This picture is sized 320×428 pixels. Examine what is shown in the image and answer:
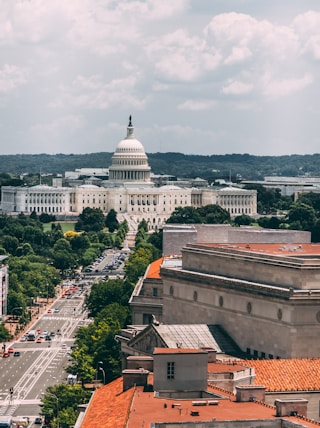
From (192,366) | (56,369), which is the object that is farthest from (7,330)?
(192,366)

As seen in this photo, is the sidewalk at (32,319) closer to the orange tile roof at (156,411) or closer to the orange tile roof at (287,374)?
the orange tile roof at (287,374)

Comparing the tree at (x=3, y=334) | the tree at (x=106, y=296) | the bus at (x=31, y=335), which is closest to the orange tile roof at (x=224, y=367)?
the tree at (x=106, y=296)

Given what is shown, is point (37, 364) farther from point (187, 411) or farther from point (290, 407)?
point (290, 407)

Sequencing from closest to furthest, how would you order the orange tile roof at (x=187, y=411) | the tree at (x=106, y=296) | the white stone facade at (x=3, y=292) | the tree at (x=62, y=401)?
the orange tile roof at (x=187, y=411) → the tree at (x=62, y=401) → the tree at (x=106, y=296) → the white stone facade at (x=3, y=292)

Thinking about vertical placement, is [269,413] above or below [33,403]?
above

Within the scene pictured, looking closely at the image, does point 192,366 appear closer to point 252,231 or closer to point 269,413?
point 269,413

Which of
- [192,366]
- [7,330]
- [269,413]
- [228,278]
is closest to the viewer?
[269,413]

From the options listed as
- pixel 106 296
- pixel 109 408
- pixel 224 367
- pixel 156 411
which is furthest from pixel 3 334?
pixel 156 411
